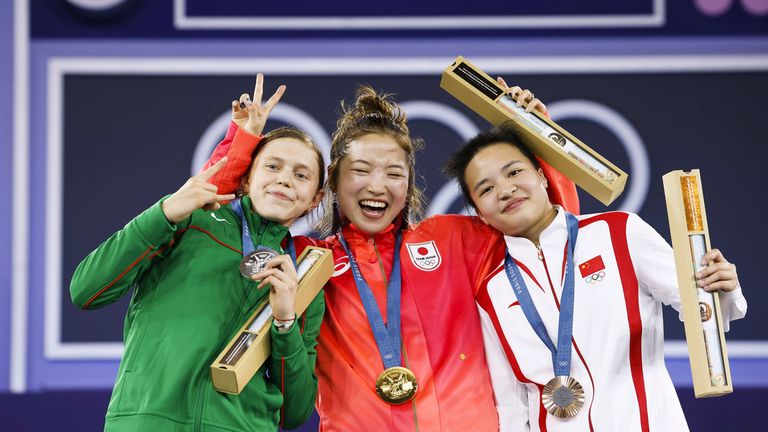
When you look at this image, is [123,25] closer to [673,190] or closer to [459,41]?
[459,41]

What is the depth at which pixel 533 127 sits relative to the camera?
2568 millimetres

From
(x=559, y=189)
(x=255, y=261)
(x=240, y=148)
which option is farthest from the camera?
(x=559, y=189)

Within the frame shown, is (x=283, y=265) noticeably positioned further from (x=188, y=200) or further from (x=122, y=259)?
(x=122, y=259)

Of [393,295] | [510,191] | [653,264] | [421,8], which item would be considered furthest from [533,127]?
[421,8]

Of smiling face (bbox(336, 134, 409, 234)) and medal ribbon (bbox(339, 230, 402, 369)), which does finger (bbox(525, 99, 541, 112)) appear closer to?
smiling face (bbox(336, 134, 409, 234))

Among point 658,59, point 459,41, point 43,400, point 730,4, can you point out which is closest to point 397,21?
point 459,41

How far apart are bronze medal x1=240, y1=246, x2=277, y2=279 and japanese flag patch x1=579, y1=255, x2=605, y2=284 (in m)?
0.83

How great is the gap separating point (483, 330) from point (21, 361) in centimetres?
243

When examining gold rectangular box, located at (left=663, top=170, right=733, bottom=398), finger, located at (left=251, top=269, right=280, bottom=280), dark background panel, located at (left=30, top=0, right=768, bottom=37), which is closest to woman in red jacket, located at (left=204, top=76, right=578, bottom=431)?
finger, located at (left=251, top=269, right=280, bottom=280)

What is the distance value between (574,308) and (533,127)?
55 centimetres

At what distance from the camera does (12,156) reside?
4133 mm

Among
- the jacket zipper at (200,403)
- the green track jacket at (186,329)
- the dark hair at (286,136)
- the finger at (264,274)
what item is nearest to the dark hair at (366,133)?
the dark hair at (286,136)

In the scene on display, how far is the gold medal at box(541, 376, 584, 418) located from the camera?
88.1 inches

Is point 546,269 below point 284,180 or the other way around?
below
